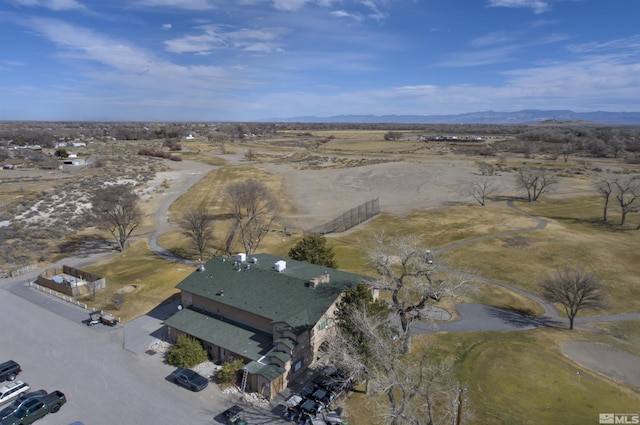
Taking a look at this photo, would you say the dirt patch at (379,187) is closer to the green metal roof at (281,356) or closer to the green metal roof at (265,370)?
the green metal roof at (281,356)

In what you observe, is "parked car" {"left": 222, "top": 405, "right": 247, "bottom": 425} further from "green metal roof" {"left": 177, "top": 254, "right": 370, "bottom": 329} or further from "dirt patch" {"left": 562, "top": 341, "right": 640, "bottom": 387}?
"dirt patch" {"left": 562, "top": 341, "right": 640, "bottom": 387}

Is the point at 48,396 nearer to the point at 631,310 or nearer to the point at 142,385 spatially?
→ the point at 142,385

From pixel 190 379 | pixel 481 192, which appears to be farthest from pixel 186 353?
pixel 481 192

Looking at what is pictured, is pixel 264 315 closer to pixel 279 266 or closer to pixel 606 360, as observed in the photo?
pixel 279 266

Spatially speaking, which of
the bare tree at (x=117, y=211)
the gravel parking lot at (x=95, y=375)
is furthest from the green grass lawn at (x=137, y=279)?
the bare tree at (x=117, y=211)

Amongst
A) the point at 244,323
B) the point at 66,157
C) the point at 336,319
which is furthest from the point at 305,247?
the point at 66,157

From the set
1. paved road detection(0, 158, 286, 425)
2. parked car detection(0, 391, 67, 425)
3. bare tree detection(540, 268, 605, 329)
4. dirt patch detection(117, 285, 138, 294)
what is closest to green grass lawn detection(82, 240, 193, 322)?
dirt patch detection(117, 285, 138, 294)
